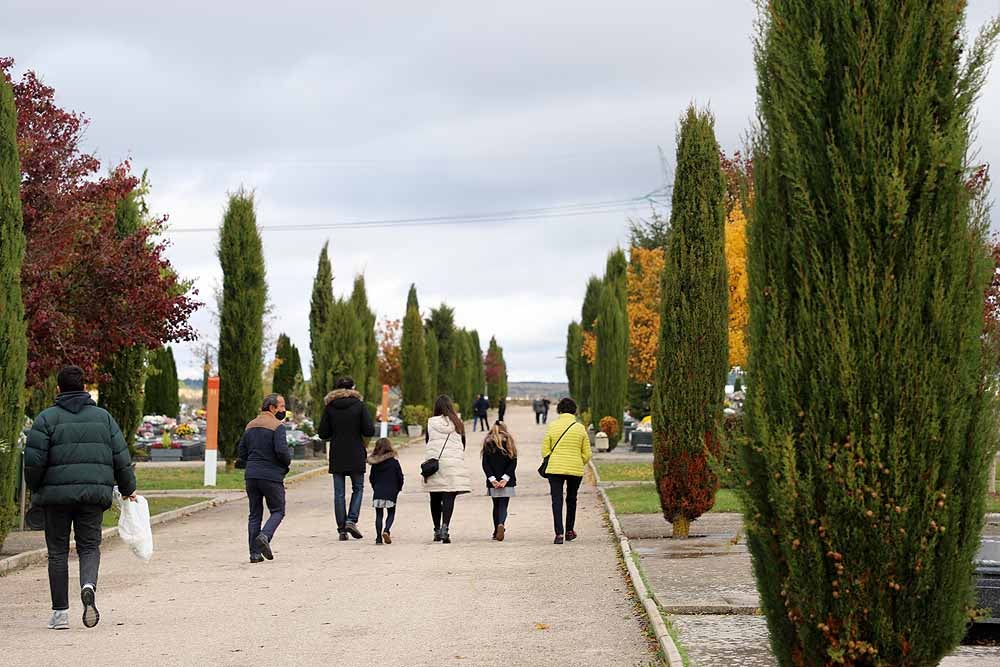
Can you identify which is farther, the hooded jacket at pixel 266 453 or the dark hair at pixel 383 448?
the dark hair at pixel 383 448

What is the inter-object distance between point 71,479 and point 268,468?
4.64m

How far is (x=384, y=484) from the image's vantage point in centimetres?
1636

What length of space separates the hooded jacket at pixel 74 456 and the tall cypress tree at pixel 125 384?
53.2 ft

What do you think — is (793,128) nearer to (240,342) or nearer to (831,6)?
(831,6)

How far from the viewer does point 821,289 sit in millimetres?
6168

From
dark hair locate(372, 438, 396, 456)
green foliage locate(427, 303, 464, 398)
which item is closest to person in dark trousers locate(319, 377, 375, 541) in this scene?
dark hair locate(372, 438, 396, 456)

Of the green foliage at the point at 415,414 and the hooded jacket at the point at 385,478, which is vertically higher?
the green foliage at the point at 415,414

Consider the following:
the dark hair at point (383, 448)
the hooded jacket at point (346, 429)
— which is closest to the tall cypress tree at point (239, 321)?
the hooded jacket at point (346, 429)

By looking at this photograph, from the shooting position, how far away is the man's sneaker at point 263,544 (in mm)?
14242

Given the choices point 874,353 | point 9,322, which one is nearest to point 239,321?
point 9,322

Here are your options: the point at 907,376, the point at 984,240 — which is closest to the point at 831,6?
the point at 984,240

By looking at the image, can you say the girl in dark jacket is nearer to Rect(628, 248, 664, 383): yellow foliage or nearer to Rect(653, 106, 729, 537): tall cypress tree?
Rect(653, 106, 729, 537): tall cypress tree

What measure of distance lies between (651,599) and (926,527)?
5.13m

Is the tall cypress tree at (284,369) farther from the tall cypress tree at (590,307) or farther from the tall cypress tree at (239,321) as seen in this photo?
the tall cypress tree at (239,321)
